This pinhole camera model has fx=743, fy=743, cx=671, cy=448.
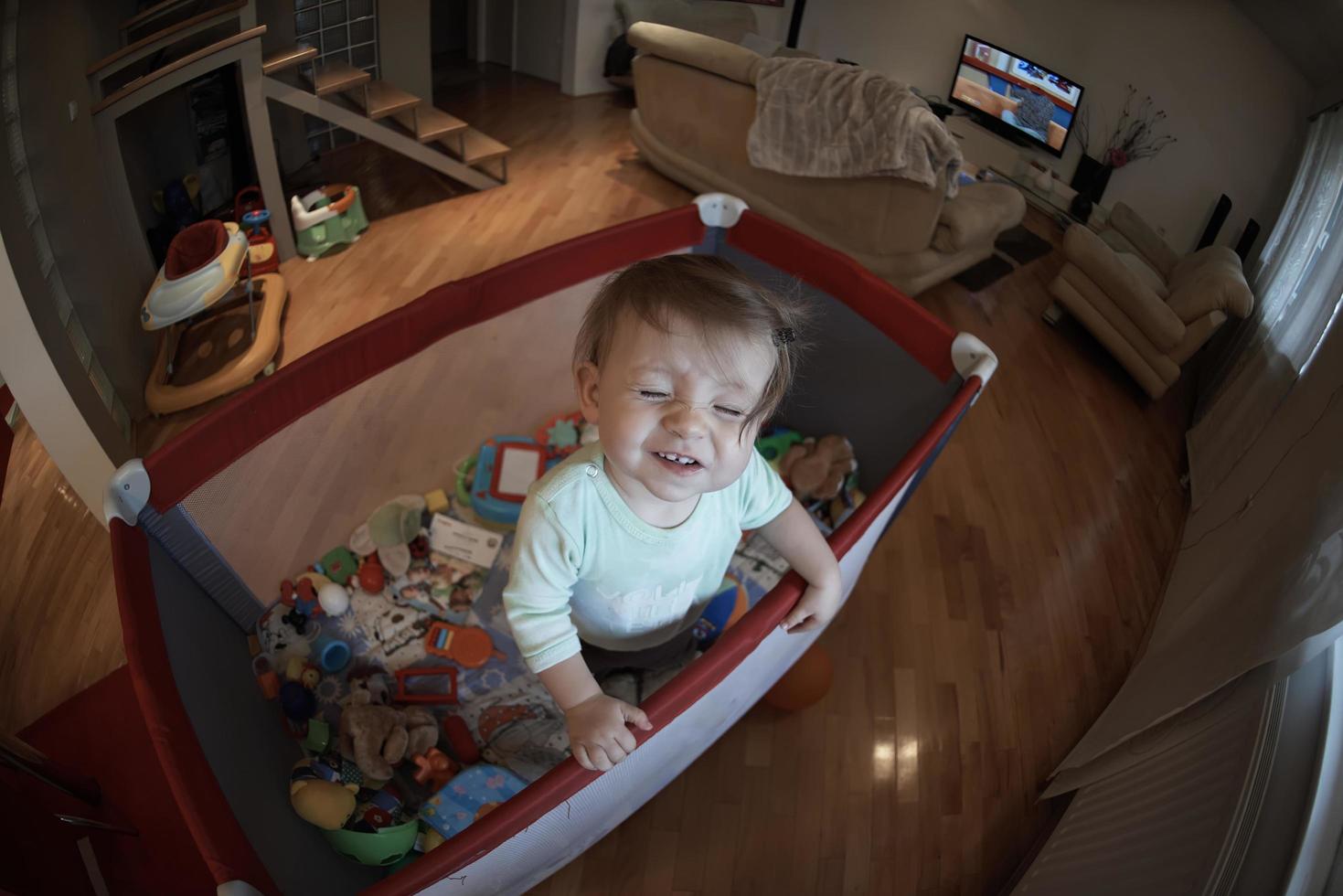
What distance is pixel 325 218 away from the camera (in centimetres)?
160

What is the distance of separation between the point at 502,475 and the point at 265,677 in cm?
44

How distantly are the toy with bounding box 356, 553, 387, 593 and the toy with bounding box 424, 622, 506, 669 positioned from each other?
0.34 ft

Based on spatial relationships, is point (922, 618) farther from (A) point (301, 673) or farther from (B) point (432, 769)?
(A) point (301, 673)

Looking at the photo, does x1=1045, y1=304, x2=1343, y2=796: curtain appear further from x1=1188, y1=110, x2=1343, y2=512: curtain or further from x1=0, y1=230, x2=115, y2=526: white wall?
x1=0, y1=230, x2=115, y2=526: white wall

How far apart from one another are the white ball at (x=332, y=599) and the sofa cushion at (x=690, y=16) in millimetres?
1564

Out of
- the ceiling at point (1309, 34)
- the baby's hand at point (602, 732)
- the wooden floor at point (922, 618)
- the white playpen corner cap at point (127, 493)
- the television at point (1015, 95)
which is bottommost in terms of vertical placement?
the wooden floor at point (922, 618)

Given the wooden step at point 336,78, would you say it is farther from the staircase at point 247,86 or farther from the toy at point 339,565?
the toy at point 339,565

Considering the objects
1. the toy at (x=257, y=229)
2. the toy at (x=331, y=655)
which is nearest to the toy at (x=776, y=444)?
the toy at (x=331, y=655)

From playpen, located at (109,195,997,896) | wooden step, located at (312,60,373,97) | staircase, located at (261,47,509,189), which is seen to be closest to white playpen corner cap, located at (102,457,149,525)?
playpen, located at (109,195,997,896)

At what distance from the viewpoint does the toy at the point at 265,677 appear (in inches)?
37.9

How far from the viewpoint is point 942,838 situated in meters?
1.04

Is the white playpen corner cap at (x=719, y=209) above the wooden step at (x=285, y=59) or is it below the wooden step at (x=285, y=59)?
below

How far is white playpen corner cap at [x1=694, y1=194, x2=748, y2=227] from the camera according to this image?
1.27m

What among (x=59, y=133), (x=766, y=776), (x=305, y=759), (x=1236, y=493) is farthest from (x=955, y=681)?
(x=59, y=133)
